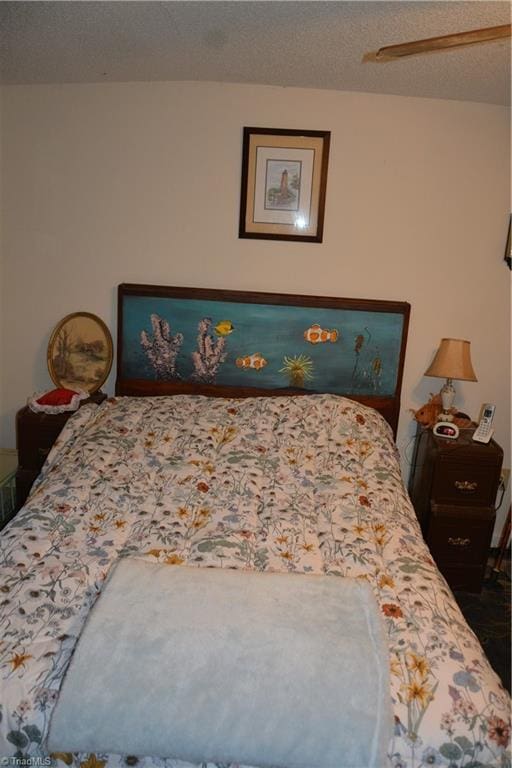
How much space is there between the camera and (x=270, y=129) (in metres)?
2.56

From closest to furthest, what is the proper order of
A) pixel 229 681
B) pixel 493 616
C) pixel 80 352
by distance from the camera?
pixel 229 681 → pixel 493 616 → pixel 80 352

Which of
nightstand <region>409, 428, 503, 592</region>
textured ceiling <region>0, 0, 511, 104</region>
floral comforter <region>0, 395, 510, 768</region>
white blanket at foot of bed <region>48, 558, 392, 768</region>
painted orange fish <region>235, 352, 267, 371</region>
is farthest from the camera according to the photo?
painted orange fish <region>235, 352, 267, 371</region>

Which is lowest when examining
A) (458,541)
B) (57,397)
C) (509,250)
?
(458,541)

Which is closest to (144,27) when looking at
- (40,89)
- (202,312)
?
(40,89)

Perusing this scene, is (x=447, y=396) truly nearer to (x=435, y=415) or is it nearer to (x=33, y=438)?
(x=435, y=415)

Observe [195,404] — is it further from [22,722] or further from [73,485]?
[22,722]

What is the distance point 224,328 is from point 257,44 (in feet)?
4.25

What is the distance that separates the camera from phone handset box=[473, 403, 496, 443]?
246cm

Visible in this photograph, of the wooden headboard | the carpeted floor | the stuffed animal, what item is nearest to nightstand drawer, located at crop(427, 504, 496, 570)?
the carpeted floor

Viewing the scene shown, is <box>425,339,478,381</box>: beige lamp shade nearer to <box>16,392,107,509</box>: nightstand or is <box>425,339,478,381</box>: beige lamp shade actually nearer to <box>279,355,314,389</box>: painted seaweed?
<box>279,355,314,389</box>: painted seaweed

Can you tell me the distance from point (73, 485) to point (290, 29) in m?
1.86

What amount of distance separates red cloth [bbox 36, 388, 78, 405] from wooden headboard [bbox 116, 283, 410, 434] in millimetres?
279

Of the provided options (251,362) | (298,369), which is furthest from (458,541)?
(251,362)

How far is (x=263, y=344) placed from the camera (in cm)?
274
